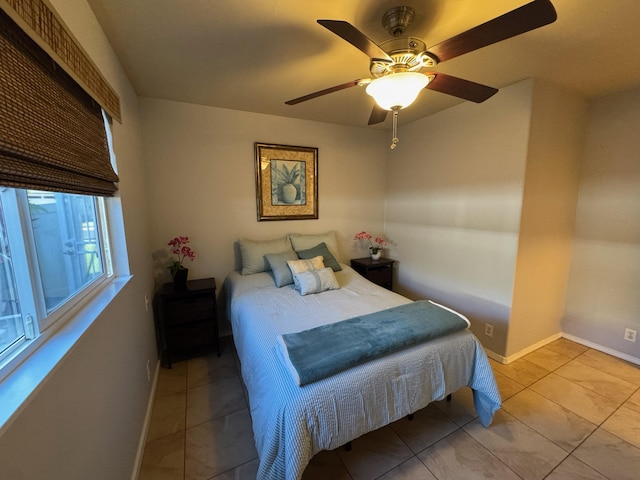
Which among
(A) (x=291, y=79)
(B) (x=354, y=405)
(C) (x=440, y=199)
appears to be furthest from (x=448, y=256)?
(A) (x=291, y=79)

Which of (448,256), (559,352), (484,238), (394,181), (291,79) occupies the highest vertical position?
(291,79)

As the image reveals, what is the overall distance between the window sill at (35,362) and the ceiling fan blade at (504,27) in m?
1.79

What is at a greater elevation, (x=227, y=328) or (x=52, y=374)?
(x=52, y=374)

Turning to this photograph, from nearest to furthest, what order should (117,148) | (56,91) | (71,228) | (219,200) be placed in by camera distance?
(56,91)
(71,228)
(117,148)
(219,200)

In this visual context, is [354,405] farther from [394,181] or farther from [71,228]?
[394,181]

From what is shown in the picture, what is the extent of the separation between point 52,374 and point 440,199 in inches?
123

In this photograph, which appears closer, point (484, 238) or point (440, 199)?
point (484, 238)

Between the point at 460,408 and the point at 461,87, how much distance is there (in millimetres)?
2156

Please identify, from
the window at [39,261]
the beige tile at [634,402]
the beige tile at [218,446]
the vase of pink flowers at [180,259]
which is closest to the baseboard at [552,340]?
the beige tile at [634,402]

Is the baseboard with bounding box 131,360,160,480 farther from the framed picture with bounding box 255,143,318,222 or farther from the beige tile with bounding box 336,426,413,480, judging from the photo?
the framed picture with bounding box 255,143,318,222

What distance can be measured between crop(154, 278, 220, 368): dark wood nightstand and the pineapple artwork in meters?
1.23

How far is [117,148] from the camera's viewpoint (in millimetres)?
1616

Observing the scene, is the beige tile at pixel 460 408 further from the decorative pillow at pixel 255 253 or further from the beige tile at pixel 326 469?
the decorative pillow at pixel 255 253

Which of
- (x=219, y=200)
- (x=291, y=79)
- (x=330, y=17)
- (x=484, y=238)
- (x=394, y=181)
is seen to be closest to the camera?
(x=330, y=17)
